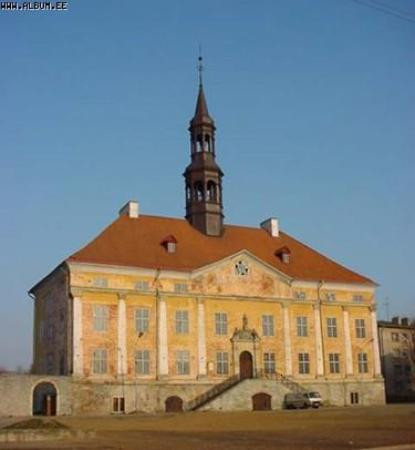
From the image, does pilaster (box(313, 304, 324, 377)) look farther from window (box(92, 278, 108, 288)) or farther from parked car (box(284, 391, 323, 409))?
window (box(92, 278, 108, 288))

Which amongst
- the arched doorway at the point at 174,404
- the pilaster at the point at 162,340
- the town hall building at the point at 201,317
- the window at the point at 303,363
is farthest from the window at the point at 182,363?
the window at the point at 303,363

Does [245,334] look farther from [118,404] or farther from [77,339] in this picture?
[77,339]

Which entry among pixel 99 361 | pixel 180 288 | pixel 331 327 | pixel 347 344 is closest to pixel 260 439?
pixel 99 361

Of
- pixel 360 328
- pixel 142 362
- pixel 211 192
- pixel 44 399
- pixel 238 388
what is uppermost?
pixel 211 192

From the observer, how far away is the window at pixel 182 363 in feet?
155

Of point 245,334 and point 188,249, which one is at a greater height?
point 188,249

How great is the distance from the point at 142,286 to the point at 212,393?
346 inches

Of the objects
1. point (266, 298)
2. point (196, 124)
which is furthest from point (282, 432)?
point (196, 124)

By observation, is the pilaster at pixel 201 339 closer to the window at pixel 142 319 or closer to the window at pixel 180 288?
the window at pixel 180 288

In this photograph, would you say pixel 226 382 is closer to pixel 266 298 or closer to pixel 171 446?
pixel 266 298

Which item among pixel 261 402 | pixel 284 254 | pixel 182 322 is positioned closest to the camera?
pixel 261 402

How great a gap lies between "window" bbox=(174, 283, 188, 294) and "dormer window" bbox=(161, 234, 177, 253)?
3.06m

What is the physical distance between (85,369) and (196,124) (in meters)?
22.1

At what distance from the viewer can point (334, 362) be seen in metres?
53.0
